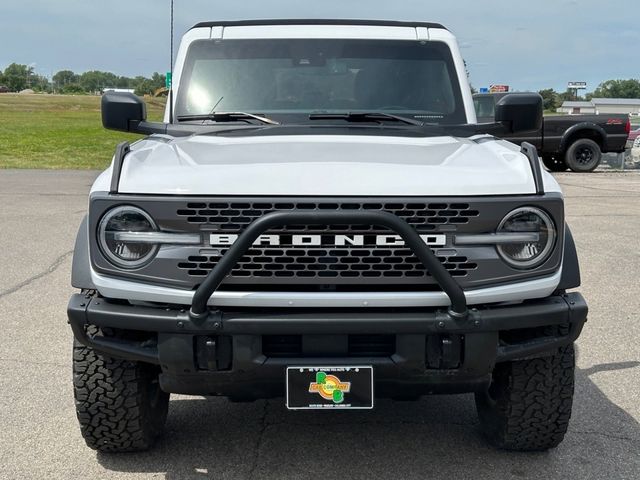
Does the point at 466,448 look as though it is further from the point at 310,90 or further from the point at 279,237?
the point at 310,90

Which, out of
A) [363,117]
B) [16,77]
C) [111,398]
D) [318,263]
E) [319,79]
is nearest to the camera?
[318,263]

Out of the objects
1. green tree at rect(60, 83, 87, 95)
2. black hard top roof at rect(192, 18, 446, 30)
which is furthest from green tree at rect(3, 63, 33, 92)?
black hard top roof at rect(192, 18, 446, 30)

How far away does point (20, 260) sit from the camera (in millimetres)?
8125

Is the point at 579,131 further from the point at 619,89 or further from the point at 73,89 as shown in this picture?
the point at 619,89

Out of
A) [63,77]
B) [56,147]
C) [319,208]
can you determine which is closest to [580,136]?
[56,147]

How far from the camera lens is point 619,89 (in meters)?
132

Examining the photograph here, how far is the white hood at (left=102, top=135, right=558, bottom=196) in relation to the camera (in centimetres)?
291

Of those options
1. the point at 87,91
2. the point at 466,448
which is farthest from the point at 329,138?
the point at 87,91

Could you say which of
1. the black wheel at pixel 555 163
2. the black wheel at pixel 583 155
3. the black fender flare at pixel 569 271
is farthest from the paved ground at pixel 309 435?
the black wheel at pixel 555 163

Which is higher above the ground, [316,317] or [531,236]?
[531,236]

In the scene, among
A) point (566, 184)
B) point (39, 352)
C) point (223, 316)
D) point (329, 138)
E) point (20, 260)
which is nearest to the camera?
point (223, 316)

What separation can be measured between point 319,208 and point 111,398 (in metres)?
1.23

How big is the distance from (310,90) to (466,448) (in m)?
2.07

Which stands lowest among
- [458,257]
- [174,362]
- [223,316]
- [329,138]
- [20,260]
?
[20,260]
